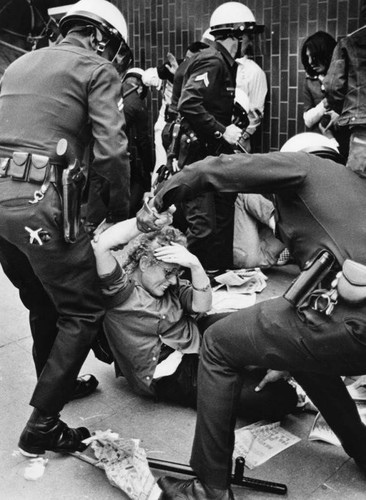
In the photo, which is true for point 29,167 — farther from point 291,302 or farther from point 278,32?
point 278,32

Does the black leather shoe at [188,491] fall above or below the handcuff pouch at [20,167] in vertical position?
below

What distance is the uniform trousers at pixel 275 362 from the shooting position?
2256 millimetres

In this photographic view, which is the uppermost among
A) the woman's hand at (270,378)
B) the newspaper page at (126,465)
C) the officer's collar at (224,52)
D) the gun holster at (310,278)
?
the officer's collar at (224,52)

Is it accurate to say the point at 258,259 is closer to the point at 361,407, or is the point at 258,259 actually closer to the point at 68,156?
the point at 361,407

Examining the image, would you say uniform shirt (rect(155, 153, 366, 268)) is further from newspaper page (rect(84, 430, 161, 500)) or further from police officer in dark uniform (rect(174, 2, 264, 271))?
police officer in dark uniform (rect(174, 2, 264, 271))

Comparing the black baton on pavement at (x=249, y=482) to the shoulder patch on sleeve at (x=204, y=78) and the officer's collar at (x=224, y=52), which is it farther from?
the officer's collar at (x=224, y=52)

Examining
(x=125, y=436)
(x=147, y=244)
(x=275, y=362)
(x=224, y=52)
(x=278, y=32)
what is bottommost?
(x=125, y=436)

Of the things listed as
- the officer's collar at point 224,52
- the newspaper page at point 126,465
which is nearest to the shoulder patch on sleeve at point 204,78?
the officer's collar at point 224,52

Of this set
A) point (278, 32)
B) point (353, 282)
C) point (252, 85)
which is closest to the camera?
point (353, 282)

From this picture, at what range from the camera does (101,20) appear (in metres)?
3.20

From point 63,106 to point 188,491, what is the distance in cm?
170

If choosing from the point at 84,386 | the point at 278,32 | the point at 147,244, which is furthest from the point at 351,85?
the point at 278,32

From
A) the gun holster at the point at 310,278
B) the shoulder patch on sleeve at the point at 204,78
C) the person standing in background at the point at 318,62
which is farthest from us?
the person standing in background at the point at 318,62

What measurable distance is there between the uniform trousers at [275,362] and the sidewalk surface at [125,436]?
0.19 m
